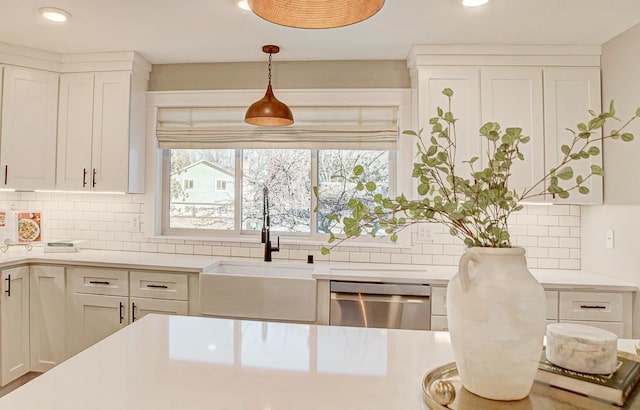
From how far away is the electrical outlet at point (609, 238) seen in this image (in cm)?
251

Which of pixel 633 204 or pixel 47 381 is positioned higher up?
pixel 633 204

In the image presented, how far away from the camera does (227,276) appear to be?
2582mm

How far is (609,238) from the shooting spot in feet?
8.29

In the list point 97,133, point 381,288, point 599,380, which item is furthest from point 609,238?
point 97,133

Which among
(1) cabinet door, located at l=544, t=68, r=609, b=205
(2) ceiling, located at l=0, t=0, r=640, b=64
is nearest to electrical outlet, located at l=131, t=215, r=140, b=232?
(2) ceiling, located at l=0, t=0, r=640, b=64

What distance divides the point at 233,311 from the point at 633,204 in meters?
2.60

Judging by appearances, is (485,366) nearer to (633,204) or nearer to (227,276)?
(227,276)

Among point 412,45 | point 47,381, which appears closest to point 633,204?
point 412,45

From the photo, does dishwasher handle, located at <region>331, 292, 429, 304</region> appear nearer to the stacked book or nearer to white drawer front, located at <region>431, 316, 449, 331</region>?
white drawer front, located at <region>431, 316, 449, 331</region>

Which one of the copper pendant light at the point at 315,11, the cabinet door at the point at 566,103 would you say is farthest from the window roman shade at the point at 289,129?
the copper pendant light at the point at 315,11

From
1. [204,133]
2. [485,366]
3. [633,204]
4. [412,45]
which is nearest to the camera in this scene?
[485,366]

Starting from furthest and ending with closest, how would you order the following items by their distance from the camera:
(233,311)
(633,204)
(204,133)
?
(204,133), (233,311), (633,204)

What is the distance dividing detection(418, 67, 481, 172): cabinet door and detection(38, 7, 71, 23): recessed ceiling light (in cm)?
235

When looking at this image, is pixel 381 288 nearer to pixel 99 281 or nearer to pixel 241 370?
pixel 241 370
